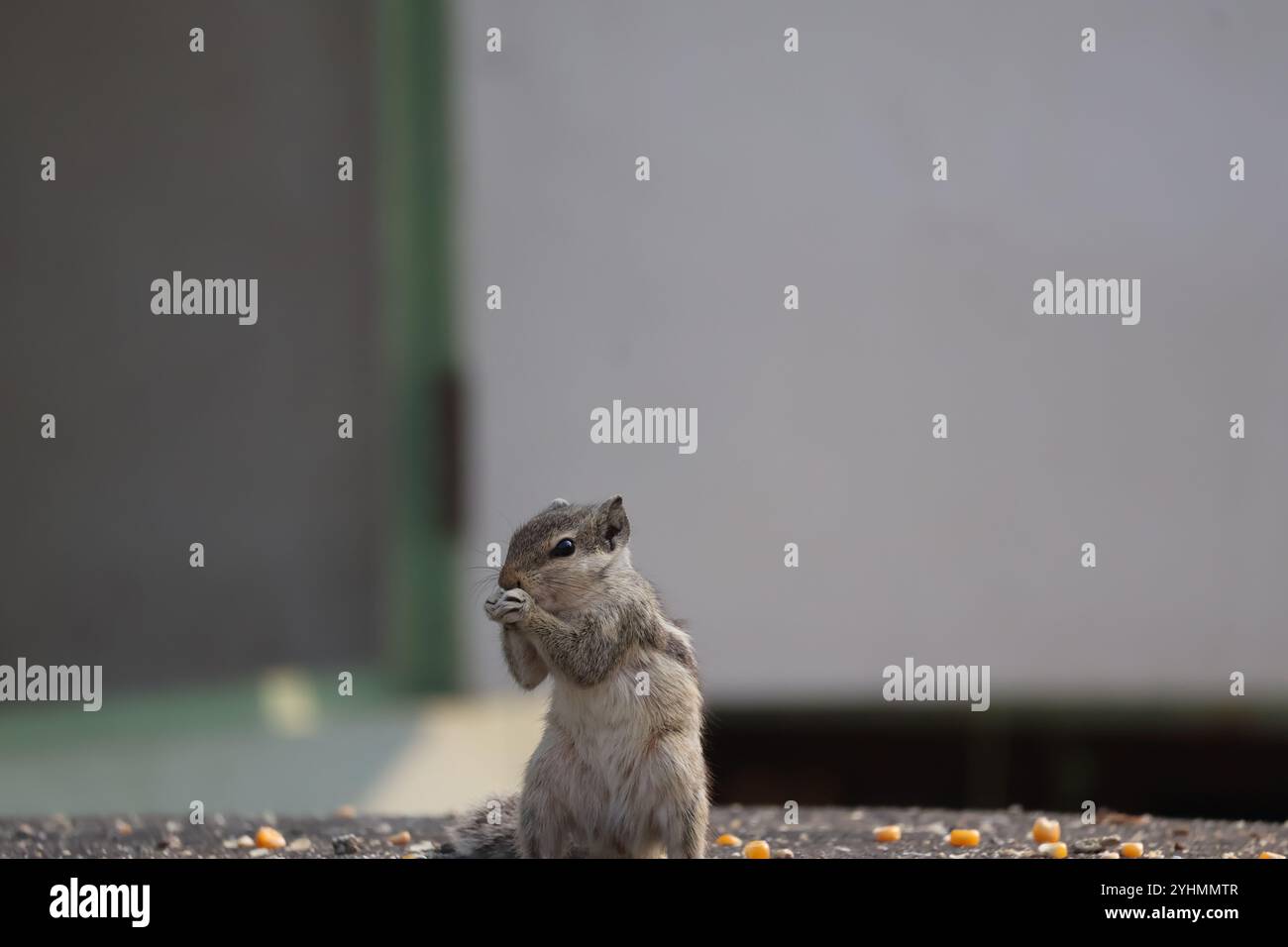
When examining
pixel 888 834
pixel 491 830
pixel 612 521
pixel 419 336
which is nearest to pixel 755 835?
pixel 888 834

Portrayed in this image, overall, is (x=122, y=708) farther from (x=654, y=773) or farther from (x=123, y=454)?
(x=654, y=773)

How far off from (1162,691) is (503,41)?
4.46 metres

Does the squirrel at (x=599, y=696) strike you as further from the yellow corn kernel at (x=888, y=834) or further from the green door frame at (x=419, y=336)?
the green door frame at (x=419, y=336)

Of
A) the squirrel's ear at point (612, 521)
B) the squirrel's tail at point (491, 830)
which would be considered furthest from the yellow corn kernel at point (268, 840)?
the squirrel's ear at point (612, 521)

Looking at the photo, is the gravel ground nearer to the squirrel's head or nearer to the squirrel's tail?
the squirrel's tail

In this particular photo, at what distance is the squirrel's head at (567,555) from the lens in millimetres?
3119

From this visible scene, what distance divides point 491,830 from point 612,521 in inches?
41.4

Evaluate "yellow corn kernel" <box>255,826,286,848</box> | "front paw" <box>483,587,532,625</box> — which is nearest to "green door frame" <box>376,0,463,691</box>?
"yellow corn kernel" <box>255,826,286,848</box>

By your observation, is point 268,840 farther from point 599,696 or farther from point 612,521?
point 612,521

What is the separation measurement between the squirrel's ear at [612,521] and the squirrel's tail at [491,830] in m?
0.81

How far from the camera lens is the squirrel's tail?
11.7 ft

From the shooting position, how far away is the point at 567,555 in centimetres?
313

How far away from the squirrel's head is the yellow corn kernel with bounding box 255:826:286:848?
124 cm
